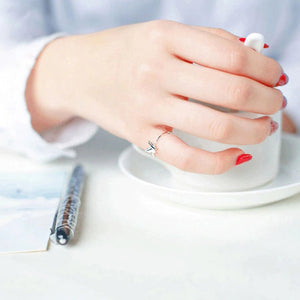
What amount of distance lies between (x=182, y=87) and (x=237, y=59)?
0.17 feet

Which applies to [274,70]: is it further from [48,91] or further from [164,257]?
[48,91]

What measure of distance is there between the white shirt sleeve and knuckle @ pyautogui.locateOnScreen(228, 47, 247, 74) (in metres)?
0.26

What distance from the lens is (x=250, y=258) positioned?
1.15 ft

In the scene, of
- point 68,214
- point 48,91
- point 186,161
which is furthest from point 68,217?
point 48,91

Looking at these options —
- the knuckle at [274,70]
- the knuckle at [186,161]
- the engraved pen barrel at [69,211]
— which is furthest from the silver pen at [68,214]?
the knuckle at [274,70]

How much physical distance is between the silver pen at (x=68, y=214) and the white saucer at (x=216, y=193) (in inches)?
2.1

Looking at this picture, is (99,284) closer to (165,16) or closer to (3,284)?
(3,284)

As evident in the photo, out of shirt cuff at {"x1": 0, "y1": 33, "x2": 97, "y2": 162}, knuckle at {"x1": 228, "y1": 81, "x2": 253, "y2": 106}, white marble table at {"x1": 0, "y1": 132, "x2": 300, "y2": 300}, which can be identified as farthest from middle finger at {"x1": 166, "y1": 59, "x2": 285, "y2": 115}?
shirt cuff at {"x1": 0, "y1": 33, "x2": 97, "y2": 162}

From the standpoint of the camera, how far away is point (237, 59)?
1.21 ft

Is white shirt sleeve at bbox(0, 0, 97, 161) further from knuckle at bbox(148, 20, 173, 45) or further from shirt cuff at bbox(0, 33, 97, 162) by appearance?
knuckle at bbox(148, 20, 173, 45)

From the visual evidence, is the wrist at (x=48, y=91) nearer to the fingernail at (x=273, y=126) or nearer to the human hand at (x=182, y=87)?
the human hand at (x=182, y=87)

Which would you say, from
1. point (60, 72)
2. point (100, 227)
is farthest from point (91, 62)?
point (100, 227)

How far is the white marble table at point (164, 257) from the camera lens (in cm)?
31

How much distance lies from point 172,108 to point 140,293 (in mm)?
163
